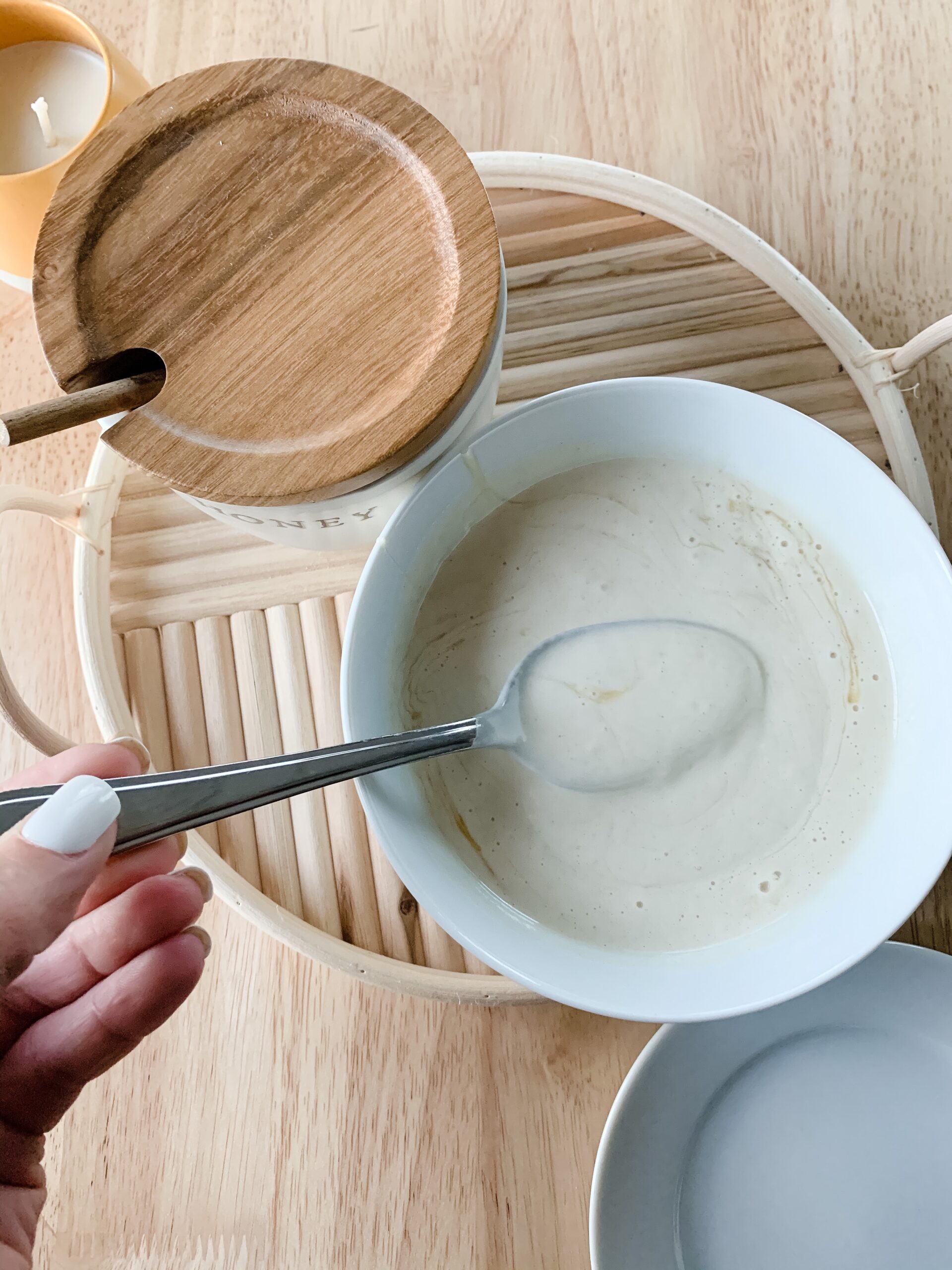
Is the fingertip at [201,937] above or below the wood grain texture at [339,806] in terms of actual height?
below

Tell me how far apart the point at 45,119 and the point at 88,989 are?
558mm

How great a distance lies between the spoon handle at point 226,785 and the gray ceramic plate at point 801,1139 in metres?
0.27

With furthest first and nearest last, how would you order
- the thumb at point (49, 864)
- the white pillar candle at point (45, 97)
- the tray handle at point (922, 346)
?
the white pillar candle at point (45, 97) → the tray handle at point (922, 346) → the thumb at point (49, 864)

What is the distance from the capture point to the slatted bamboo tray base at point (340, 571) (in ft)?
1.94

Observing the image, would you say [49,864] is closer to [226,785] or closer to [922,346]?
[226,785]

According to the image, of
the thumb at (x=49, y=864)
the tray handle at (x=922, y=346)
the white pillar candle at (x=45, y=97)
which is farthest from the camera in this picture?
the white pillar candle at (x=45, y=97)

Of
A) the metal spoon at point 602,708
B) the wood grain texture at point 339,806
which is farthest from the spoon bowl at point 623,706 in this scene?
the wood grain texture at point 339,806

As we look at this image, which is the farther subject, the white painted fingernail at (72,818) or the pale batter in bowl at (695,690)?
the pale batter in bowl at (695,690)

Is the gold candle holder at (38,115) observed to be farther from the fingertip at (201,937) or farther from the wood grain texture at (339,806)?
the fingertip at (201,937)

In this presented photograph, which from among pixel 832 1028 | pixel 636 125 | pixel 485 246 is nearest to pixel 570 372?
pixel 485 246

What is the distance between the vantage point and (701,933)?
0.54m

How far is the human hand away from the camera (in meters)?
0.53

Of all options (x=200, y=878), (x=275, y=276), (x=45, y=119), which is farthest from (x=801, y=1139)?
(x=45, y=119)

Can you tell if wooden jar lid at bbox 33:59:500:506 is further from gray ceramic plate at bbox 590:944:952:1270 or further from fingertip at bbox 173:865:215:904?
gray ceramic plate at bbox 590:944:952:1270
